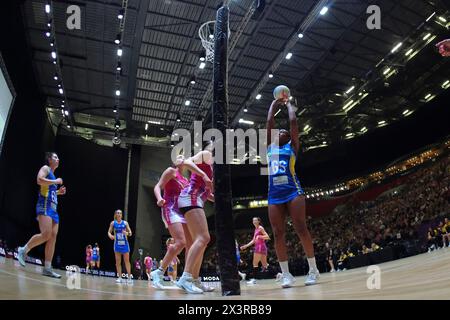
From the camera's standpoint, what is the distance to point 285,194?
4.75 m

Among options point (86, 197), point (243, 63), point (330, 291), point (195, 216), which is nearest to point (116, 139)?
point (86, 197)

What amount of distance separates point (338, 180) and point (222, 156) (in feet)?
90.8

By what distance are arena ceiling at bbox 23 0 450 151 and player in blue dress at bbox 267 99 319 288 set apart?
37.0 feet

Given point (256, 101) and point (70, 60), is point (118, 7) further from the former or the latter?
point (256, 101)

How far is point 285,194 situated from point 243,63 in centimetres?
1523

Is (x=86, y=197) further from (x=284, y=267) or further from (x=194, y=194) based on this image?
(x=284, y=267)

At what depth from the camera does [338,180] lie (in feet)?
96.9

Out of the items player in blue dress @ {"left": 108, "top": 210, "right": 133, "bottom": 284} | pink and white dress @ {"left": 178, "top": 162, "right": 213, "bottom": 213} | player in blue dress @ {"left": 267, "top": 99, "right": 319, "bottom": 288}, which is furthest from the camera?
player in blue dress @ {"left": 108, "top": 210, "right": 133, "bottom": 284}

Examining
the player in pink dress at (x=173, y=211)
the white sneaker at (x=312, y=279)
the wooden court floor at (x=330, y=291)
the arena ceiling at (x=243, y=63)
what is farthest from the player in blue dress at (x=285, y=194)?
the arena ceiling at (x=243, y=63)

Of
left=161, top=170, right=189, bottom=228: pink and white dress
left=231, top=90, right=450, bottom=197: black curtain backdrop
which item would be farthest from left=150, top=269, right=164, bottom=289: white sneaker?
left=231, top=90, right=450, bottom=197: black curtain backdrop

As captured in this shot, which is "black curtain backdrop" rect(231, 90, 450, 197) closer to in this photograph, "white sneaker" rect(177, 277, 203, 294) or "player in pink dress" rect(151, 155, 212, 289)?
"player in pink dress" rect(151, 155, 212, 289)

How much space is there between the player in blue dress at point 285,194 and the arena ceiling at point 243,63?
11263mm

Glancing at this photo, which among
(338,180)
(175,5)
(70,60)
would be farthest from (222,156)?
(338,180)

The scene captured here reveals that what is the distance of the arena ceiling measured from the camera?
16.0 metres
